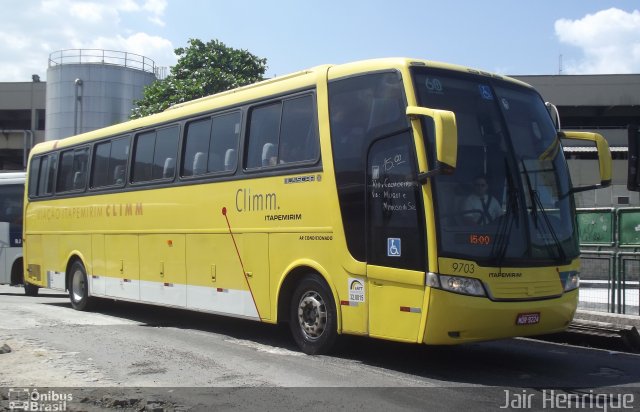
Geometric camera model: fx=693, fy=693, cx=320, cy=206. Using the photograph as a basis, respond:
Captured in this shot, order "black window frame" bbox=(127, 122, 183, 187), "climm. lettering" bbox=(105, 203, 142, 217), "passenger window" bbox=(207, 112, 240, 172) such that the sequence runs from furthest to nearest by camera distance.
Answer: "climm. lettering" bbox=(105, 203, 142, 217)
"black window frame" bbox=(127, 122, 183, 187)
"passenger window" bbox=(207, 112, 240, 172)

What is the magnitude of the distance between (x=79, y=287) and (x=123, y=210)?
9.56 ft

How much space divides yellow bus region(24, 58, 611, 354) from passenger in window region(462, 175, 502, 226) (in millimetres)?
17

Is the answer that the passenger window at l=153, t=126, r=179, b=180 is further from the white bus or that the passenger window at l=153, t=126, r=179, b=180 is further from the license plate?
the white bus

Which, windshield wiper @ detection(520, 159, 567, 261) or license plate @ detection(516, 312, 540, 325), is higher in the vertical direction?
windshield wiper @ detection(520, 159, 567, 261)

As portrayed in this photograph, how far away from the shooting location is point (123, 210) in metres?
13.7

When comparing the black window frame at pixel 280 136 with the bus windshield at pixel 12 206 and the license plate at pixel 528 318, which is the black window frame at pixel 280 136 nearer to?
the license plate at pixel 528 318

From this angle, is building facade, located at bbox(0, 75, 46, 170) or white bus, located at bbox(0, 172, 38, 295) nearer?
white bus, located at bbox(0, 172, 38, 295)

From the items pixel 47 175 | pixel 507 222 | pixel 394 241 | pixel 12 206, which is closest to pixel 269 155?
pixel 394 241

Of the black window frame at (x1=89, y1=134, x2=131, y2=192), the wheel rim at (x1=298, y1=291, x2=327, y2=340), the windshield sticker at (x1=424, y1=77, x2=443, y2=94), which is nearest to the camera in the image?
the windshield sticker at (x1=424, y1=77, x2=443, y2=94)

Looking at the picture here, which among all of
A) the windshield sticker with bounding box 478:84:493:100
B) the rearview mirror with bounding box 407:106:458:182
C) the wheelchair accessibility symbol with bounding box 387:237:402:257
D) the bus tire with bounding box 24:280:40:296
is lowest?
the bus tire with bounding box 24:280:40:296

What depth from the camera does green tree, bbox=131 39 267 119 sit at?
28234 mm

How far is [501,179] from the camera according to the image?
314 inches

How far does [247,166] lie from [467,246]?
13.2 ft

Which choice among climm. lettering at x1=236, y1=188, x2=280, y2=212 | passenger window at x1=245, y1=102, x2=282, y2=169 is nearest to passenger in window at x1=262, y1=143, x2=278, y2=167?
passenger window at x1=245, y1=102, x2=282, y2=169
